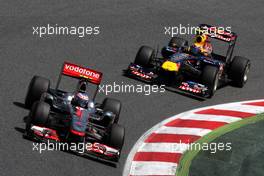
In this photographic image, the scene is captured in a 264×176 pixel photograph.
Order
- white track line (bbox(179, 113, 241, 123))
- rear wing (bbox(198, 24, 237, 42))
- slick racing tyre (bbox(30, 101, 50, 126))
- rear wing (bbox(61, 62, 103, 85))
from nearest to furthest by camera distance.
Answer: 1. slick racing tyre (bbox(30, 101, 50, 126))
2. rear wing (bbox(61, 62, 103, 85))
3. white track line (bbox(179, 113, 241, 123))
4. rear wing (bbox(198, 24, 237, 42))

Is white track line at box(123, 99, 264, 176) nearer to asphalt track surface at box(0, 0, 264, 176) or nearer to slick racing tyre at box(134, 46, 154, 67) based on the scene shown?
asphalt track surface at box(0, 0, 264, 176)

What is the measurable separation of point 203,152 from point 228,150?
660 mm

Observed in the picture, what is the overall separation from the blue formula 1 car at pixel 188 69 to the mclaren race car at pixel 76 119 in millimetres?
3657

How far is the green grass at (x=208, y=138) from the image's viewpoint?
17578mm

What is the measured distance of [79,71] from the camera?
19016 mm

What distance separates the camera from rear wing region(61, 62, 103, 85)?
1892 centimetres

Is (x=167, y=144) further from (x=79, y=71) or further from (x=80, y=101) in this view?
(x=79, y=71)

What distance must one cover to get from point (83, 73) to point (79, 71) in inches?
4.6

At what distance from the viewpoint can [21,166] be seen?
1656 centimetres

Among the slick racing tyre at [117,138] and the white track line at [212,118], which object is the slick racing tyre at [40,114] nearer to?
the slick racing tyre at [117,138]

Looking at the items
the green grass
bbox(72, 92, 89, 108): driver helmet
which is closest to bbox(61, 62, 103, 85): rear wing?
bbox(72, 92, 89, 108): driver helmet

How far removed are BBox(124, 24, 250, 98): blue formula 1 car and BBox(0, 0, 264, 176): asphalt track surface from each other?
1.14ft

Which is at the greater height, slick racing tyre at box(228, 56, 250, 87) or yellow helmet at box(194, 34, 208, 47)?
yellow helmet at box(194, 34, 208, 47)

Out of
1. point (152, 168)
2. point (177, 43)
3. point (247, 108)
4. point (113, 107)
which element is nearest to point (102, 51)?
point (177, 43)
